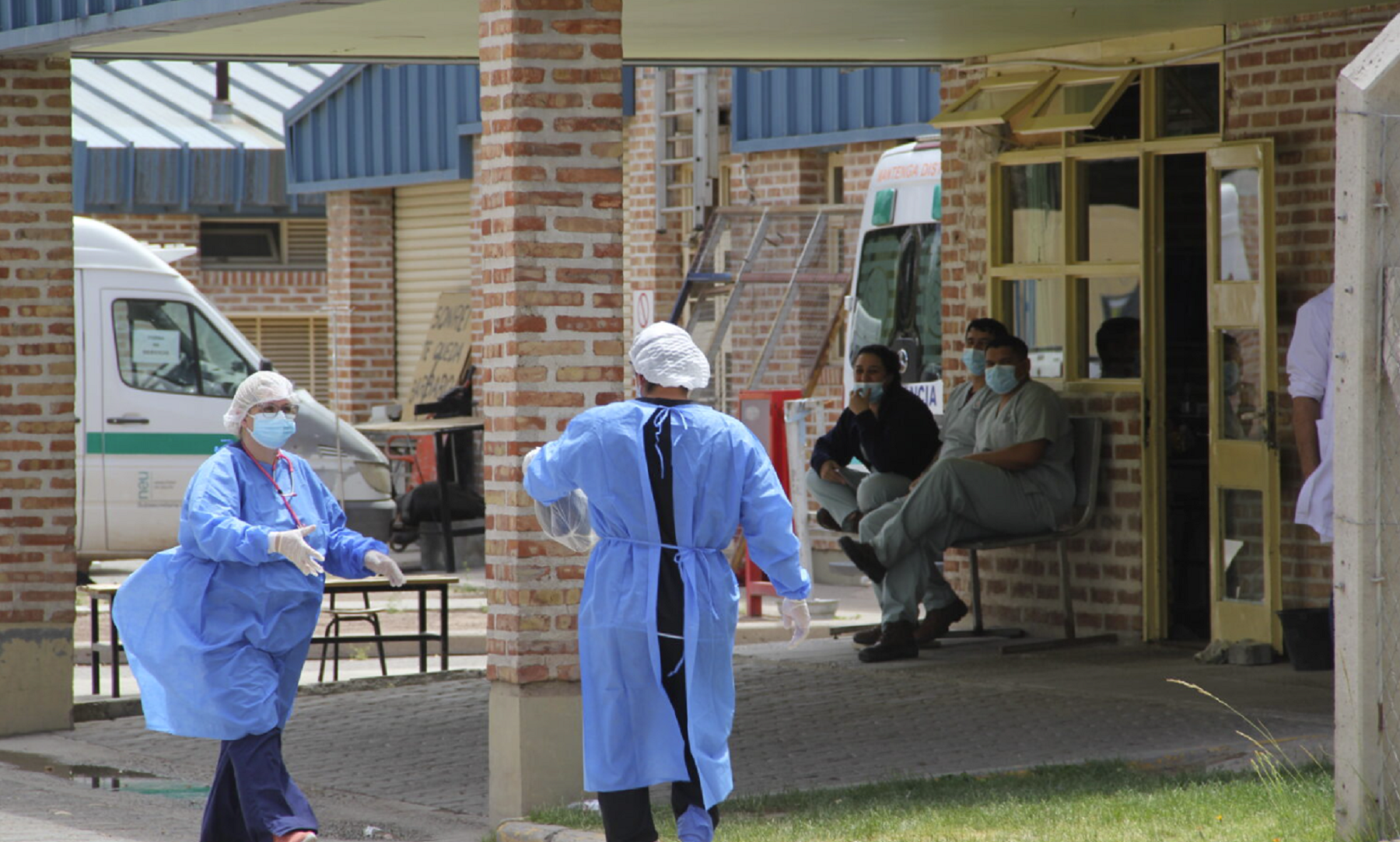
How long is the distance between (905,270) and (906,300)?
217 millimetres

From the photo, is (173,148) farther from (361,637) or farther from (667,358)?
(667,358)

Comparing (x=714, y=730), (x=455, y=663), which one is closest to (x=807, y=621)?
(x=714, y=730)

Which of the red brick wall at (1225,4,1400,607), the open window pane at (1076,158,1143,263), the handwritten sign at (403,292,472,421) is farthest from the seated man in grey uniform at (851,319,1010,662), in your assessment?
the handwritten sign at (403,292,472,421)

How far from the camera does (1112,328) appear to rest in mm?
11109

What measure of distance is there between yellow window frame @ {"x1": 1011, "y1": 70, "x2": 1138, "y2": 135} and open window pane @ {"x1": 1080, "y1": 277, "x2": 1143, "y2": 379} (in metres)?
0.83

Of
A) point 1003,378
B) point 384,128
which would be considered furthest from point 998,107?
point 384,128

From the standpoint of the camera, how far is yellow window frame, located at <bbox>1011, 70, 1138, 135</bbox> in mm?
10852

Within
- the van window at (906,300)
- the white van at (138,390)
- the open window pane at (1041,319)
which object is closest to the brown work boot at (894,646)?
the open window pane at (1041,319)

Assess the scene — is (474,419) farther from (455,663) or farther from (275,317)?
(275,317)

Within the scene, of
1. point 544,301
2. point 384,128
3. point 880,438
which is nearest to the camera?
point 544,301

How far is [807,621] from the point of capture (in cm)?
640

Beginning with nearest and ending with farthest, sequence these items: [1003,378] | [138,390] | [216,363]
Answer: [1003,378] → [138,390] → [216,363]

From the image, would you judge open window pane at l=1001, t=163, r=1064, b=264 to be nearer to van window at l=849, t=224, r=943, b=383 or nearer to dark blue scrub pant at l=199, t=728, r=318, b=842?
van window at l=849, t=224, r=943, b=383

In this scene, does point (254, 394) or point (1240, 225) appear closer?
point (254, 394)
